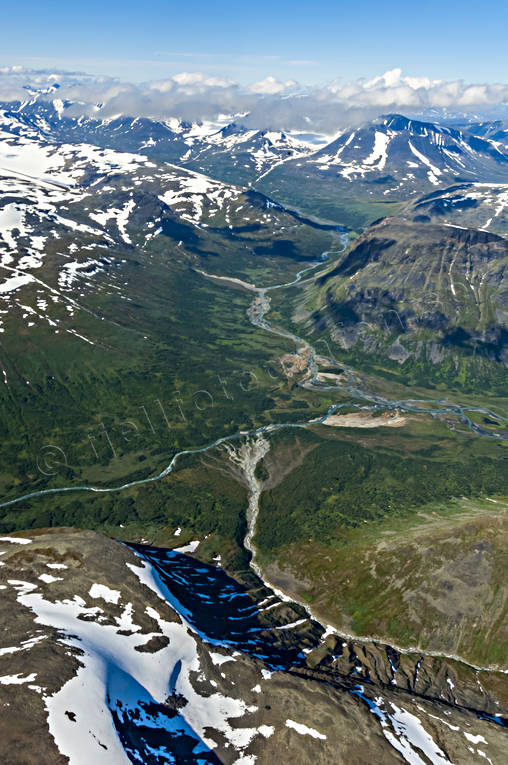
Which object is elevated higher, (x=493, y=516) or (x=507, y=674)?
(x=493, y=516)

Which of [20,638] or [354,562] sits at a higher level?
[20,638]

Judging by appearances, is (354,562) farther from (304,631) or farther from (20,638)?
(20,638)

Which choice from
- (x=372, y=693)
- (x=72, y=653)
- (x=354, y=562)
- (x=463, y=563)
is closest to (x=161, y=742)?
(x=72, y=653)

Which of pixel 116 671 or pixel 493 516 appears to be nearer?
pixel 116 671

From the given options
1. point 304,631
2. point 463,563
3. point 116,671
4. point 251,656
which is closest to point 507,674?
point 463,563

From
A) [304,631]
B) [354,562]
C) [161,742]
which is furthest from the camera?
[354,562]

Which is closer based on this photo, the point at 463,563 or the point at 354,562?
the point at 463,563

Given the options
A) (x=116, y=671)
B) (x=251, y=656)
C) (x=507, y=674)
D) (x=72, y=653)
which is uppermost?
(x=72, y=653)

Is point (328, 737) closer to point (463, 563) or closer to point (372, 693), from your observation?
point (372, 693)

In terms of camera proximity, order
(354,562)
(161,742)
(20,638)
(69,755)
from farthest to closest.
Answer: (354,562) → (20,638) → (161,742) → (69,755)
